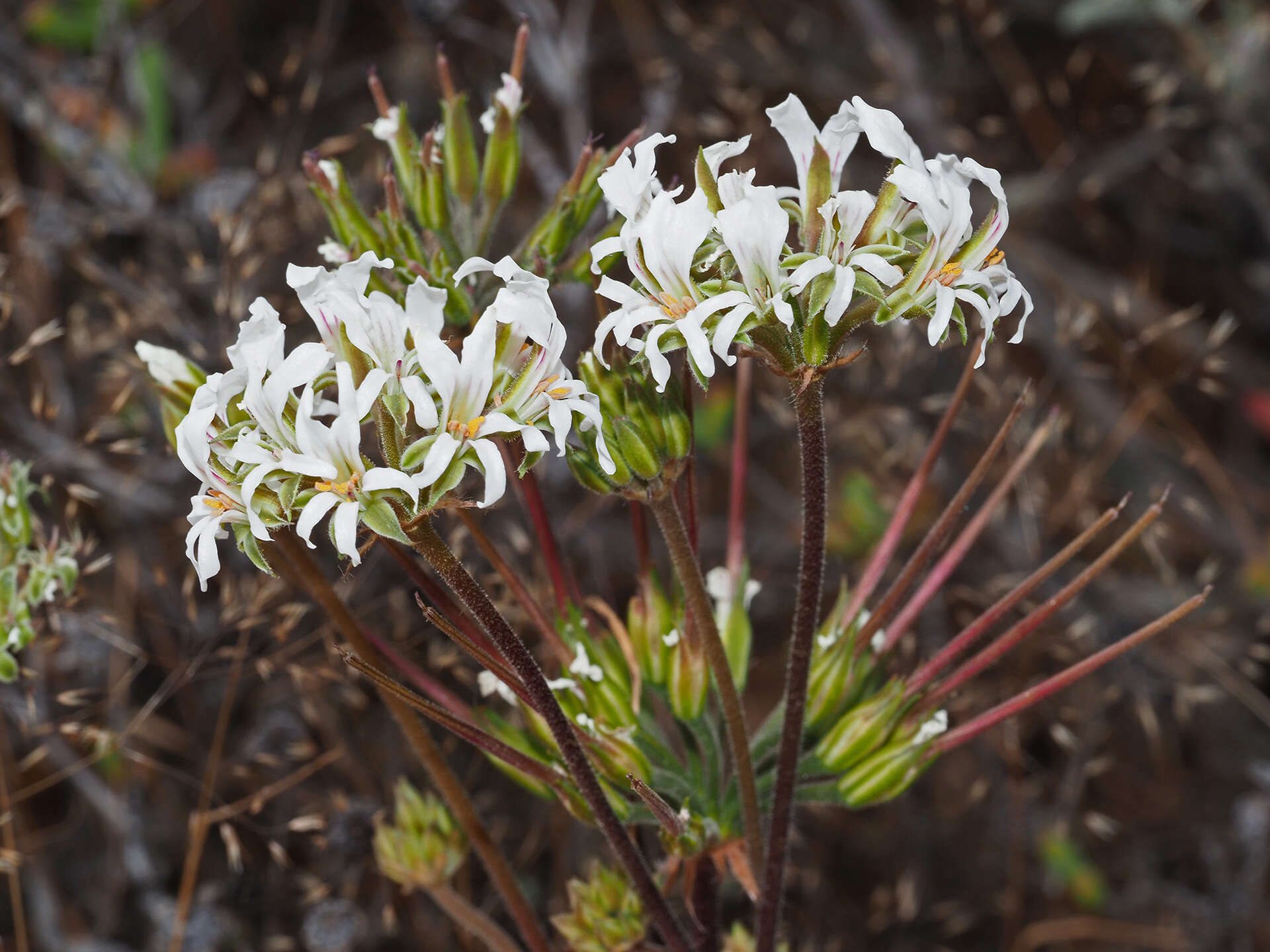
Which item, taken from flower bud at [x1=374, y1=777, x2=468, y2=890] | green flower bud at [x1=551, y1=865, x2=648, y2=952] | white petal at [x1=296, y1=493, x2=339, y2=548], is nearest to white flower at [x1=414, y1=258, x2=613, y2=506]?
white petal at [x1=296, y1=493, x2=339, y2=548]

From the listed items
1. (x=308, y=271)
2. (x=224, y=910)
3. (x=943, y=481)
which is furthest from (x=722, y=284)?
(x=943, y=481)

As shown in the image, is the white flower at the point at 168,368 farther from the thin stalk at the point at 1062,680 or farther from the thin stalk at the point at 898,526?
the thin stalk at the point at 1062,680

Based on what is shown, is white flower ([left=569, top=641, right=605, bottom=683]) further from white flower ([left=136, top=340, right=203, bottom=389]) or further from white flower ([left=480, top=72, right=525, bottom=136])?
white flower ([left=480, top=72, right=525, bottom=136])

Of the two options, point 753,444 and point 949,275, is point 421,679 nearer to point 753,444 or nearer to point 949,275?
point 949,275

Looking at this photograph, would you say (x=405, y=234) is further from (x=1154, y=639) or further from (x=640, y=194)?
(x=1154, y=639)

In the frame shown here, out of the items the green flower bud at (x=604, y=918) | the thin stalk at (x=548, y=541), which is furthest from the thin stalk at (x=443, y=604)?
the green flower bud at (x=604, y=918)

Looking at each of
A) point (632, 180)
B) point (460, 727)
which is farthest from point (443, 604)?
point (632, 180)
